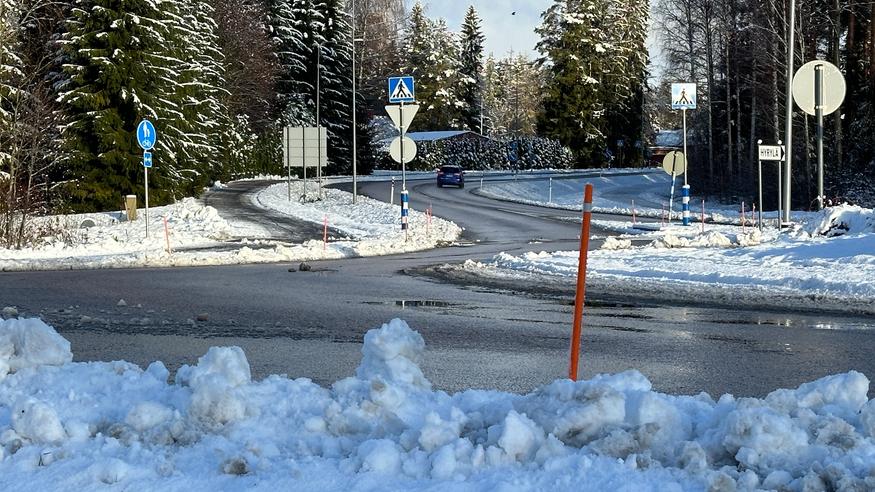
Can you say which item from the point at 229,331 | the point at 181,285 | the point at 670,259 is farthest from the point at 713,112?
the point at 229,331

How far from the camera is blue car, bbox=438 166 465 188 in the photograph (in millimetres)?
67625

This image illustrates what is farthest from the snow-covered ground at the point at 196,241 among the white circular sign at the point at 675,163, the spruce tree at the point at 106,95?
the white circular sign at the point at 675,163

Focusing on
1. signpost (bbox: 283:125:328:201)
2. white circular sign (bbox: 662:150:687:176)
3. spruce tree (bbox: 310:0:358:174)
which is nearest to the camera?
white circular sign (bbox: 662:150:687:176)

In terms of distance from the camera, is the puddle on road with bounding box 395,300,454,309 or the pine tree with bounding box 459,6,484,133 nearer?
the puddle on road with bounding box 395,300,454,309

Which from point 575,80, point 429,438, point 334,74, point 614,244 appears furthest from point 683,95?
point 575,80

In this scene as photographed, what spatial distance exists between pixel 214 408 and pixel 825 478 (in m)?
2.93

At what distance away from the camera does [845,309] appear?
511 inches

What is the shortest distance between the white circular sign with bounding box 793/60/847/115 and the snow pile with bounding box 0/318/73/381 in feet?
52.4

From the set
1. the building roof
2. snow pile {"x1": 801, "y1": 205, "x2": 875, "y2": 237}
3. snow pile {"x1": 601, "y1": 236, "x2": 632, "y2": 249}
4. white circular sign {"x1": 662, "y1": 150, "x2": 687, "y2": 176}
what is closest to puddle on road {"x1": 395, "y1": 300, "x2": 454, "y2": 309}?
snow pile {"x1": 601, "y1": 236, "x2": 632, "y2": 249}

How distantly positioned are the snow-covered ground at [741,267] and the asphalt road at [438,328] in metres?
1.20

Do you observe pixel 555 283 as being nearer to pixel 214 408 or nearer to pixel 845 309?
pixel 845 309

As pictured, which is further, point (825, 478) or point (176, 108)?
point (176, 108)

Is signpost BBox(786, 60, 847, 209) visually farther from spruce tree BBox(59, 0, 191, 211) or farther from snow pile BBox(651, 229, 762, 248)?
spruce tree BBox(59, 0, 191, 211)

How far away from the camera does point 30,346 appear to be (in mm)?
6770
